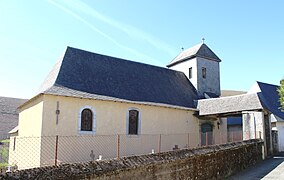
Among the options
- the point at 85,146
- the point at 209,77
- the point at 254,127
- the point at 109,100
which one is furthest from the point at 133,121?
the point at 209,77

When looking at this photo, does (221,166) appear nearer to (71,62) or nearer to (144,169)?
(144,169)

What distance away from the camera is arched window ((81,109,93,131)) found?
15.8 meters

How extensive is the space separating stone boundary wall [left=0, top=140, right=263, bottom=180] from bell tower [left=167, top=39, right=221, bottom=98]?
457 inches

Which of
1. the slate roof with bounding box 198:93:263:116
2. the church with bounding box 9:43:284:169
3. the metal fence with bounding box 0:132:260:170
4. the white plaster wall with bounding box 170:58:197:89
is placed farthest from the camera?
the white plaster wall with bounding box 170:58:197:89

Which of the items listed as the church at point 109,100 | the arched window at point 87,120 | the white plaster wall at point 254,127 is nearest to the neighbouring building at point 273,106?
the white plaster wall at point 254,127

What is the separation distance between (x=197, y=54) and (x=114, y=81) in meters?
9.55

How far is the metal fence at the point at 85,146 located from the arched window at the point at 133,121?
1.16 feet

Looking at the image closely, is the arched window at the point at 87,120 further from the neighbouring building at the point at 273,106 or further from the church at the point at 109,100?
the neighbouring building at the point at 273,106

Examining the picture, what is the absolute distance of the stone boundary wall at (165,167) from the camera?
500 centimetres

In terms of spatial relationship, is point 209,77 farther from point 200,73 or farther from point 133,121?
point 133,121

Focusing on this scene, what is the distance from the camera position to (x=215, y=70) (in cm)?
2619

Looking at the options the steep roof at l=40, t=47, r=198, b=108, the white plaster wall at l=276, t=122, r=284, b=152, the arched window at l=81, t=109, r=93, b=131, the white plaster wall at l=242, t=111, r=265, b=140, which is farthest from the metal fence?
the white plaster wall at l=276, t=122, r=284, b=152

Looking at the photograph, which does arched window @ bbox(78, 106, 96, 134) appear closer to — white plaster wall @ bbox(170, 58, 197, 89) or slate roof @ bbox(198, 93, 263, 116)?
slate roof @ bbox(198, 93, 263, 116)

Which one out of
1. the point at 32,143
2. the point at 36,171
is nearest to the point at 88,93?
the point at 32,143
